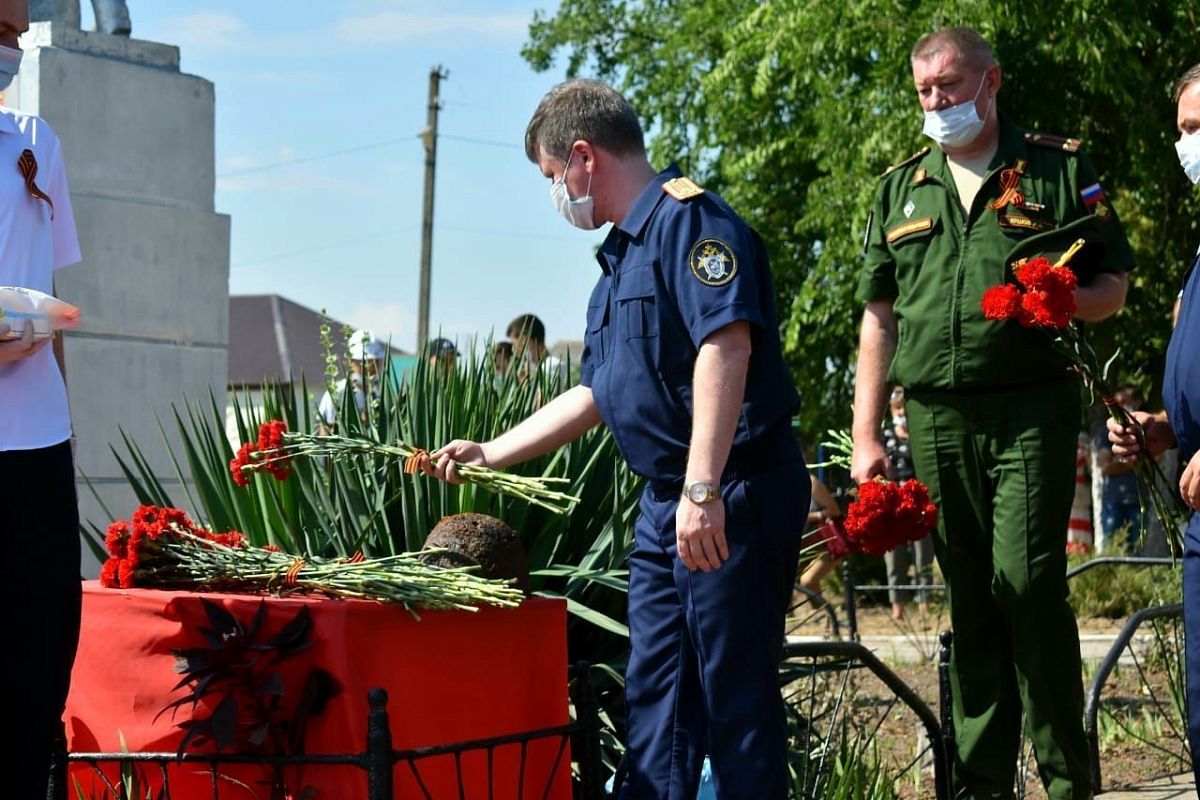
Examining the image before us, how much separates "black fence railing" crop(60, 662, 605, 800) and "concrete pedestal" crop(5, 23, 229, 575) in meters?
2.95

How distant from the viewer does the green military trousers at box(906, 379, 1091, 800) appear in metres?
4.20

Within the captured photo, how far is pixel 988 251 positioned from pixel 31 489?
2508mm

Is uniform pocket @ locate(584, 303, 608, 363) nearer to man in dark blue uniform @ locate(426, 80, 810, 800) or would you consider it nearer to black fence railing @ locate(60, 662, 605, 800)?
man in dark blue uniform @ locate(426, 80, 810, 800)

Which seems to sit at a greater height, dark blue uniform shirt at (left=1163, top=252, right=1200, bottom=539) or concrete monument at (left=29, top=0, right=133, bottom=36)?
concrete monument at (left=29, top=0, right=133, bottom=36)

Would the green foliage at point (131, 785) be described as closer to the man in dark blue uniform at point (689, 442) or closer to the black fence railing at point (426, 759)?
the black fence railing at point (426, 759)

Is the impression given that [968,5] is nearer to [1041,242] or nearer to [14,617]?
[1041,242]

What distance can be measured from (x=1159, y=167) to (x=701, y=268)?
8.81m

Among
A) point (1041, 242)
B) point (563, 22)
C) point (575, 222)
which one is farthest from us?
point (563, 22)

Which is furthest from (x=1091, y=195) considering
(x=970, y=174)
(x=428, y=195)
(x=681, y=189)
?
(x=428, y=195)

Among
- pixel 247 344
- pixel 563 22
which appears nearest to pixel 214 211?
pixel 563 22

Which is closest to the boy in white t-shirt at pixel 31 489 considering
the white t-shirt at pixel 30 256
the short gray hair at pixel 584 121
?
the white t-shirt at pixel 30 256

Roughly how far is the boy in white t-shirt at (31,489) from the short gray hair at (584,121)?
1.05 m

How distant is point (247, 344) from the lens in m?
42.4

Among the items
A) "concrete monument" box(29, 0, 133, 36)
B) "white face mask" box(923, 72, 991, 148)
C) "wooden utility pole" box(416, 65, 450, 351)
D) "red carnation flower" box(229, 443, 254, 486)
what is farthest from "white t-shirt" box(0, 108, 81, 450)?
"wooden utility pole" box(416, 65, 450, 351)
